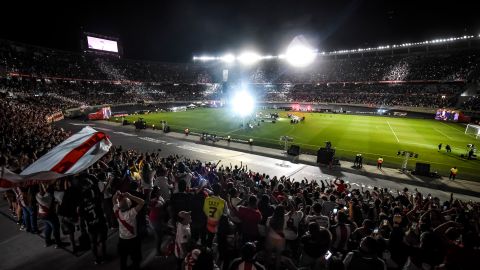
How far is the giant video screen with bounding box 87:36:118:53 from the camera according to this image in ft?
243

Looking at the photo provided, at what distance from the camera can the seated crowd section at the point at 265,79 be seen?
198 ft

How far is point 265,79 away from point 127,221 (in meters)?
98.9

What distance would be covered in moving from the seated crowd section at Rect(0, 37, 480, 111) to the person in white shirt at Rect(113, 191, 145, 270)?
202 feet

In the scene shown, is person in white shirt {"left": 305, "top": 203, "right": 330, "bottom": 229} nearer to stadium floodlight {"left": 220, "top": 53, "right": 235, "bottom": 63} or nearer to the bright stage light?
the bright stage light

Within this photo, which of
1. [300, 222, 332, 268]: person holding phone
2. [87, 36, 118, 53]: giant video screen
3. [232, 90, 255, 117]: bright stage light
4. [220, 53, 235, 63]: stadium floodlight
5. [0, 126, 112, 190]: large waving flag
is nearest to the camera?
[300, 222, 332, 268]: person holding phone

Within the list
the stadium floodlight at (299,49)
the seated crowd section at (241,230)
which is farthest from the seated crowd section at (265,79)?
the seated crowd section at (241,230)

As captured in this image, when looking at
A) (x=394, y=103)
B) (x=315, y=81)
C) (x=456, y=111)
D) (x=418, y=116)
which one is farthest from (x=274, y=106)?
(x=456, y=111)

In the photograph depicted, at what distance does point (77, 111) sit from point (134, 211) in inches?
2097

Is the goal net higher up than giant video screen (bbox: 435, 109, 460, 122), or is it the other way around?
giant video screen (bbox: 435, 109, 460, 122)

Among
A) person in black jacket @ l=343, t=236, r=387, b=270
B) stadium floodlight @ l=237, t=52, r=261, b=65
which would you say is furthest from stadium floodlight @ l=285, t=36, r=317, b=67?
person in black jacket @ l=343, t=236, r=387, b=270

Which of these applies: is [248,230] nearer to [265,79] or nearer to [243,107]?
[243,107]

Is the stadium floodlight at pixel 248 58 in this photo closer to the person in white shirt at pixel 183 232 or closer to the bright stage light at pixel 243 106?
the bright stage light at pixel 243 106

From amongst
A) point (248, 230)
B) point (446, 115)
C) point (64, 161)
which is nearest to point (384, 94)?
point (446, 115)

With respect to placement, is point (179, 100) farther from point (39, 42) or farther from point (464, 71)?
point (464, 71)
